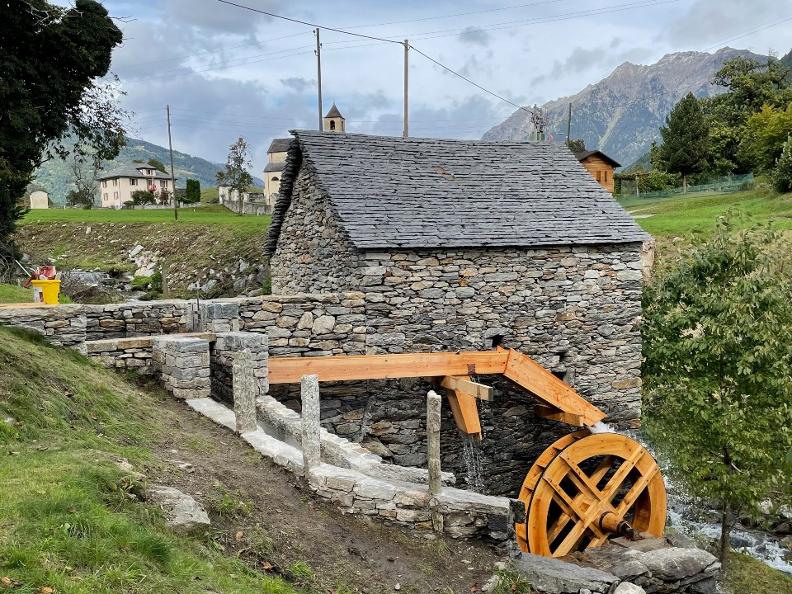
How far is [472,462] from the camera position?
12.6 meters

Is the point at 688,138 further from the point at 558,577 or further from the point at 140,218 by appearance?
the point at 558,577

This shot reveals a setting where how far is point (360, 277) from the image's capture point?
450 inches

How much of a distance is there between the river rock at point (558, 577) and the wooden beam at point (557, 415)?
12.2 ft

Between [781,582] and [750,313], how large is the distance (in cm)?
473

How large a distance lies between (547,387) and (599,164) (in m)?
28.6

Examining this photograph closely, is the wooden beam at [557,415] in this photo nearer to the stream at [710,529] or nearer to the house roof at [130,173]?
the stream at [710,529]

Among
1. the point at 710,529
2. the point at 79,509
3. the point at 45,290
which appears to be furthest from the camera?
the point at 710,529

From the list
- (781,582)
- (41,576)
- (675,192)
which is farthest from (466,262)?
(675,192)

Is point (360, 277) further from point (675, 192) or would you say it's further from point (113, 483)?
point (675, 192)

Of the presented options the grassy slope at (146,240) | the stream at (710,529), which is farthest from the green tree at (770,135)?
the grassy slope at (146,240)

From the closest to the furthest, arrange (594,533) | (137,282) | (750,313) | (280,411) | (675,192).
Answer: (280,411) < (750,313) < (594,533) < (137,282) < (675,192)

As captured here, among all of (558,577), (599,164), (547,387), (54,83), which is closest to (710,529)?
(547,387)

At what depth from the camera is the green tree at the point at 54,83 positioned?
10344mm

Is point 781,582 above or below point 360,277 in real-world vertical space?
below
